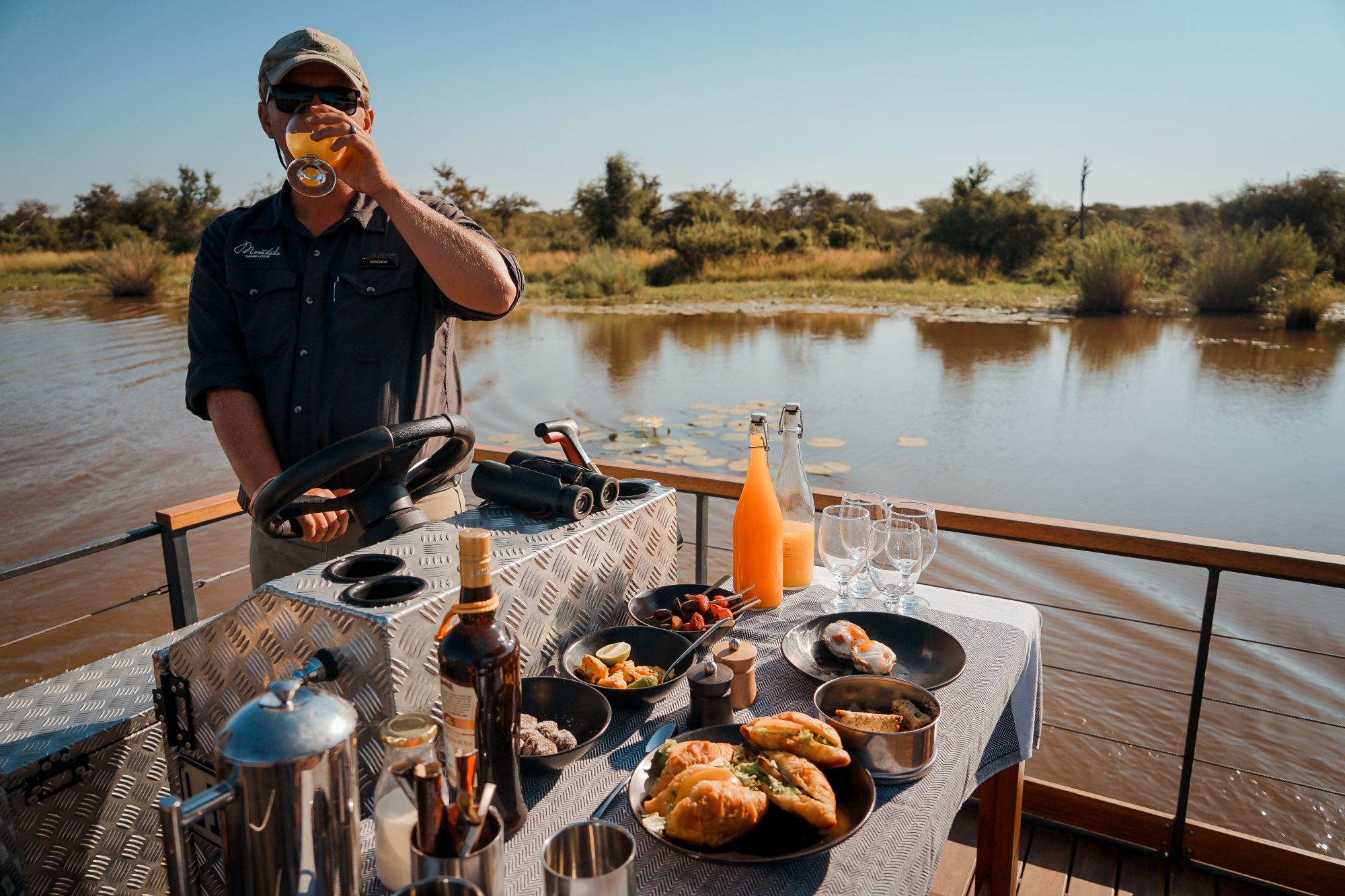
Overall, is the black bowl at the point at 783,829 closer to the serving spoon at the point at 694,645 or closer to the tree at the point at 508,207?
the serving spoon at the point at 694,645

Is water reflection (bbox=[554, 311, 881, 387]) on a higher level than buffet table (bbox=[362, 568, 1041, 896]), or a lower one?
lower

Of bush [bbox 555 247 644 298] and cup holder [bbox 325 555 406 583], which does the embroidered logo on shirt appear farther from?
bush [bbox 555 247 644 298]

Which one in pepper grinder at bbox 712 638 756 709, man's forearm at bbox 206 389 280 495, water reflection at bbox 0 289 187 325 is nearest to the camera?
pepper grinder at bbox 712 638 756 709

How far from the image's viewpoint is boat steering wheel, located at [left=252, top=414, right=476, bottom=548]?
3.45ft

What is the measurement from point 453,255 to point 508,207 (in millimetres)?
27538

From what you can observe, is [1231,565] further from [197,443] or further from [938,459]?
[197,443]

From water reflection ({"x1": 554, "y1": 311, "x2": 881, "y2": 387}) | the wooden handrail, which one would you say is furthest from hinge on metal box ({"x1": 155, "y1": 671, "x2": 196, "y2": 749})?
water reflection ({"x1": 554, "y1": 311, "x2": 881, "y2": 387})

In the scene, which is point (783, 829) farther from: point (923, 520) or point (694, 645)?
point (923, 520)

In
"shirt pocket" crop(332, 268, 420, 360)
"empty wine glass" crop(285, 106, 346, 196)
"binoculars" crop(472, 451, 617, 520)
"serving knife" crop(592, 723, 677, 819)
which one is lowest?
"serving knife" crop(592, 723, 677, 819)

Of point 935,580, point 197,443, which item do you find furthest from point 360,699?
point 197,443

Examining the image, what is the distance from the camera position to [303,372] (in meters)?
1.76

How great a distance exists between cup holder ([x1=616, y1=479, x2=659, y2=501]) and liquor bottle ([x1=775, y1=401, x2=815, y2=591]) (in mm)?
260

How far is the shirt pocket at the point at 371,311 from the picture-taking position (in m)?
1.76

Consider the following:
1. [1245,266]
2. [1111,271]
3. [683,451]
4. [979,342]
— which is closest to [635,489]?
[683,451]
